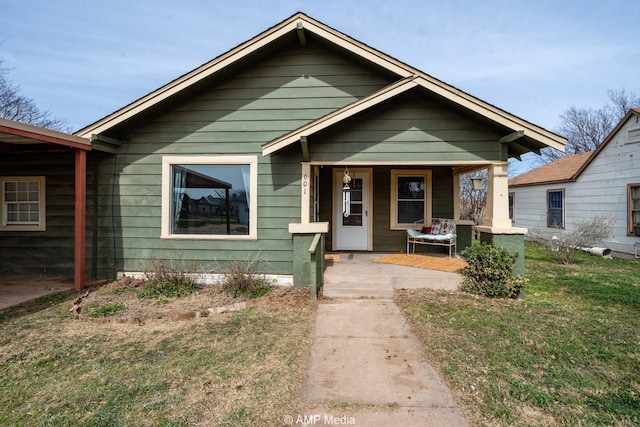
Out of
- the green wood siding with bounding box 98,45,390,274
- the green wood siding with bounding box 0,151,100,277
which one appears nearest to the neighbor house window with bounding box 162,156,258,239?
the green wood siding with bounding box 98,45,390,274

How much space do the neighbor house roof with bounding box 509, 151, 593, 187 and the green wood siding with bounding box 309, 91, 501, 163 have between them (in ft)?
32.2

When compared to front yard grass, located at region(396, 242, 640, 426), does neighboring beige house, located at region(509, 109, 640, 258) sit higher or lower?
higher

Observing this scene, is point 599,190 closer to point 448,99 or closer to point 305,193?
point 448,99

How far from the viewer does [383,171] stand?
29.0ft

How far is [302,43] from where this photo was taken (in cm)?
653

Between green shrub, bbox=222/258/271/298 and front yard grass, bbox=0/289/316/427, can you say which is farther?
green shrub, bbox=222/258/271/298

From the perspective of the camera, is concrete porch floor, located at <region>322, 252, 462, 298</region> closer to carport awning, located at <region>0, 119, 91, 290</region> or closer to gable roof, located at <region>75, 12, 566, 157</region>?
gable roof, located at <region>75, 12, 566, 157</region>

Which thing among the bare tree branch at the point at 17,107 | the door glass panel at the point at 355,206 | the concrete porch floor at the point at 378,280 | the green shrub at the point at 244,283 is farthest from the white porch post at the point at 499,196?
the bare tree branch at the point at 17,107

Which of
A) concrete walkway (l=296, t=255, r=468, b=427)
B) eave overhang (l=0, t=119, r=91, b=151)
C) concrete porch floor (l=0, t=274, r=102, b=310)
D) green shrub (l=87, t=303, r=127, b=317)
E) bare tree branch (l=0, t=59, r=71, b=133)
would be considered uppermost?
bare tree branch (l=0, t=59, r=71, b=133)

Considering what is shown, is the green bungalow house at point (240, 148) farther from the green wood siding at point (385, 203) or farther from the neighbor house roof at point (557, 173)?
the neighbor house roof at point (557, 173)

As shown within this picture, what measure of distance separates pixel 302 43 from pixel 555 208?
13.4 metres

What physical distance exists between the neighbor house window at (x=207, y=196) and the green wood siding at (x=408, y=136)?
157 centimetres

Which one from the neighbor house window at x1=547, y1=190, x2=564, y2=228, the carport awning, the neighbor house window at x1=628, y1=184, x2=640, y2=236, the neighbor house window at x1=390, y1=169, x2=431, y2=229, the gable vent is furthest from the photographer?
the neighbor house window at x1=547, y1=190, x2=564, y2=228

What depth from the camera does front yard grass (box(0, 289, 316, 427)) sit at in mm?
2531
